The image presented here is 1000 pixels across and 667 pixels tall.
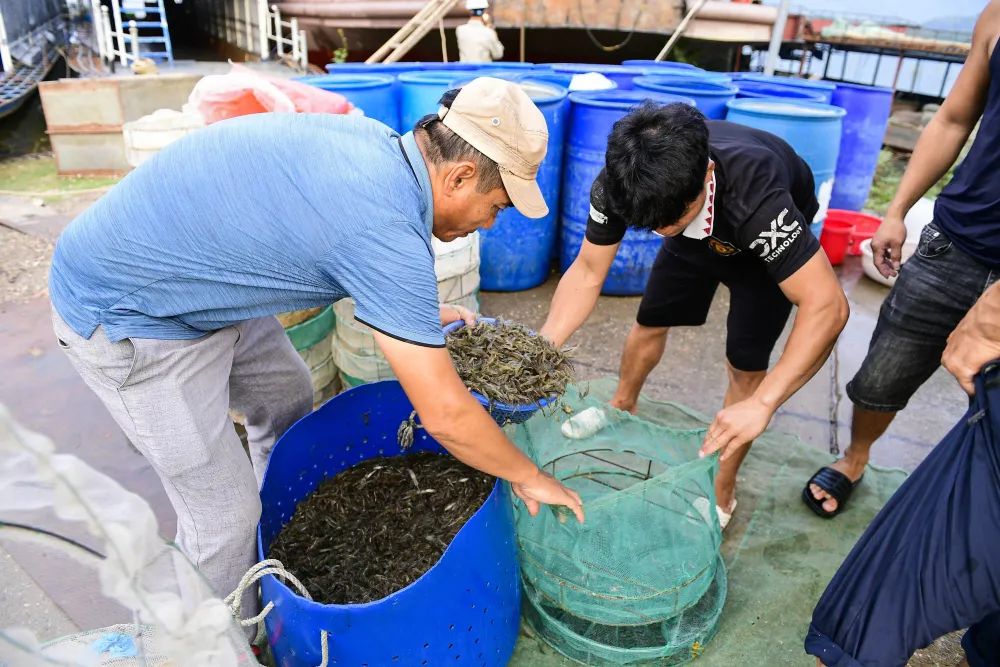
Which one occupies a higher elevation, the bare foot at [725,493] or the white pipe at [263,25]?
the white pipe at [263,25]

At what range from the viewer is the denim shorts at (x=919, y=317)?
2.09m

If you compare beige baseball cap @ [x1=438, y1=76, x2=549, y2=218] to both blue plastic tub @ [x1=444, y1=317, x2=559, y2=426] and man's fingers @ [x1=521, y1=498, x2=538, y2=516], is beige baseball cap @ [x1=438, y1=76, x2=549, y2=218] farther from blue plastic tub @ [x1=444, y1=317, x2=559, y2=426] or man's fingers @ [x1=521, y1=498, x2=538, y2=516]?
man's fingers @ [x1=521, y1=498, x2=538, y2=516]

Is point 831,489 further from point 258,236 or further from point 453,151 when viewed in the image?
point 258,236

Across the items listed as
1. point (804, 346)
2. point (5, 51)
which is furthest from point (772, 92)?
point (5, 51)

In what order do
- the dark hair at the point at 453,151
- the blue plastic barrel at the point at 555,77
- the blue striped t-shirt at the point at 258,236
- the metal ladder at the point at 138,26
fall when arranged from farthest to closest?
the metal ladder at the point at 138,26
the blue plastic barrel at the point at 555,77
the dark hair at the point at 453,151
the blue striped t-shirt at the point at 258,236

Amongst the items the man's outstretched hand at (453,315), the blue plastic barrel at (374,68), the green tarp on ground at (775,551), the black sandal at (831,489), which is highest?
the blue plastic barrel at (374,68)

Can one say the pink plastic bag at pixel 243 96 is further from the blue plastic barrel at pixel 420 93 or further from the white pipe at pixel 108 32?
the white pipe at pixel 108 32

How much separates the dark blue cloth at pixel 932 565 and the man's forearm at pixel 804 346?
0.42 metres

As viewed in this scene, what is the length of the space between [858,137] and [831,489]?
4.35 metres

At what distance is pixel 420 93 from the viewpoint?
4.31m

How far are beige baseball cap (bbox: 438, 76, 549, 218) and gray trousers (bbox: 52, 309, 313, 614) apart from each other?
88cm

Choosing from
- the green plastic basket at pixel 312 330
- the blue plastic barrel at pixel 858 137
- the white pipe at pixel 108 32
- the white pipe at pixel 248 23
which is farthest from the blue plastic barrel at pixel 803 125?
the white pipe at pixel 248 23

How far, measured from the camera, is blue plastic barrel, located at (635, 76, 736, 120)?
178 inches

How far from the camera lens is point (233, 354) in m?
1.88
